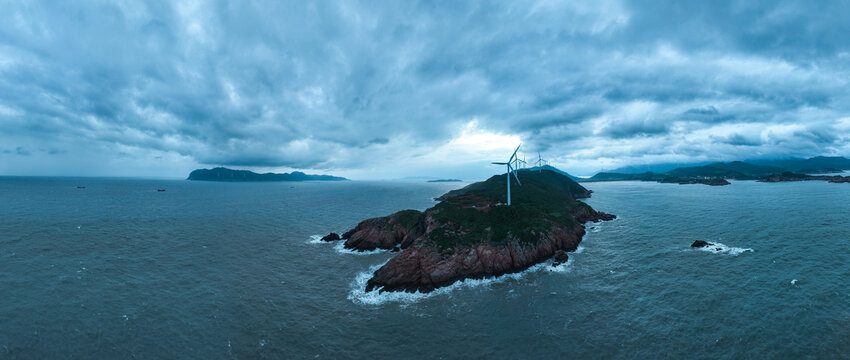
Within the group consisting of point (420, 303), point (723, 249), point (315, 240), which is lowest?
point (420, 303)

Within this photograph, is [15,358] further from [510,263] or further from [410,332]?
[510,263]

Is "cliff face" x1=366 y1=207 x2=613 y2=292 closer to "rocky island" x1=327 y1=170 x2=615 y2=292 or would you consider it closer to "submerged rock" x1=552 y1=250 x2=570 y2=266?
"rocky island" x1=327 y1=170 x2=615 y2=292

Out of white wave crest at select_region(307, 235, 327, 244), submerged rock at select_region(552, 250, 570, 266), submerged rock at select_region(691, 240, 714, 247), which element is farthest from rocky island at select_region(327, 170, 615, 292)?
submerged rock at select_region(691, 240, 714, 247)

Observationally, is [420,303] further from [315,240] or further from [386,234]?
[315,240]

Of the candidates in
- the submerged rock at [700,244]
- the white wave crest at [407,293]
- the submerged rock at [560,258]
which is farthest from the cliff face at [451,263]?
the submerged rock at [700,244]

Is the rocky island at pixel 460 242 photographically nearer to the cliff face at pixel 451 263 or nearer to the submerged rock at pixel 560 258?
the cliff face at pixel 451 263

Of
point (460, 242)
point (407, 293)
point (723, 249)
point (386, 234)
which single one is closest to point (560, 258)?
point (460, 242)

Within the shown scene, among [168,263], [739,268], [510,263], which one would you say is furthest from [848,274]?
[168,263]
